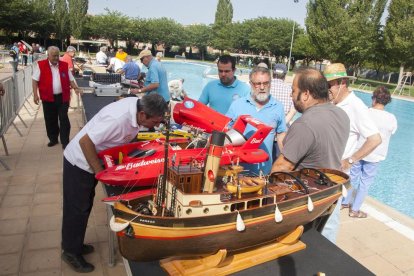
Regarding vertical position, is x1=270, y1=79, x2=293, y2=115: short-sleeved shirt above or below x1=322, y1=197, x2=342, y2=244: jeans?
above

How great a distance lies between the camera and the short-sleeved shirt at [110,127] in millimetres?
2375

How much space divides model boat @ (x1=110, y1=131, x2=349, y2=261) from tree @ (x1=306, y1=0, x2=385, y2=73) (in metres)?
34.4

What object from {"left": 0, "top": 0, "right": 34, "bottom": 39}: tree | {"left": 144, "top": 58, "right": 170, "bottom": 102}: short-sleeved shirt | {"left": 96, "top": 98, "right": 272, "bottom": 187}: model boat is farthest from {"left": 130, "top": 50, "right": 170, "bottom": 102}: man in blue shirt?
{"left": 0, "top": 0, "right": 34, "bottom": 39}: tree

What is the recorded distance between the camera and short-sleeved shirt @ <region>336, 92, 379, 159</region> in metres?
3.47

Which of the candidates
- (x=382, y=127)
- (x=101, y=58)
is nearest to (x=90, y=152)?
(x=382, y=127)

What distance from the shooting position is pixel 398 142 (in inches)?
479

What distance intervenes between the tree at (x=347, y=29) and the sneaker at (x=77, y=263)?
1353 inches

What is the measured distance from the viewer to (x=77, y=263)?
2891 millimetres

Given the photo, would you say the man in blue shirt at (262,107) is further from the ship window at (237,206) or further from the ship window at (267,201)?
the ship window at (237,206)

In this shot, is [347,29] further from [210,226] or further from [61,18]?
[61,18]

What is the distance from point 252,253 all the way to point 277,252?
0.15 meters

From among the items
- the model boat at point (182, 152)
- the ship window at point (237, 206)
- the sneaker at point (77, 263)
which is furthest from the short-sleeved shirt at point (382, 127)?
the sneaker at point (77, 263)

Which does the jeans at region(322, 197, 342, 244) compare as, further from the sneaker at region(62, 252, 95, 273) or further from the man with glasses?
the sneaker at region(62, 252, 95, 273)

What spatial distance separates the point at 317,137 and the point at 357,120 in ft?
5.52
